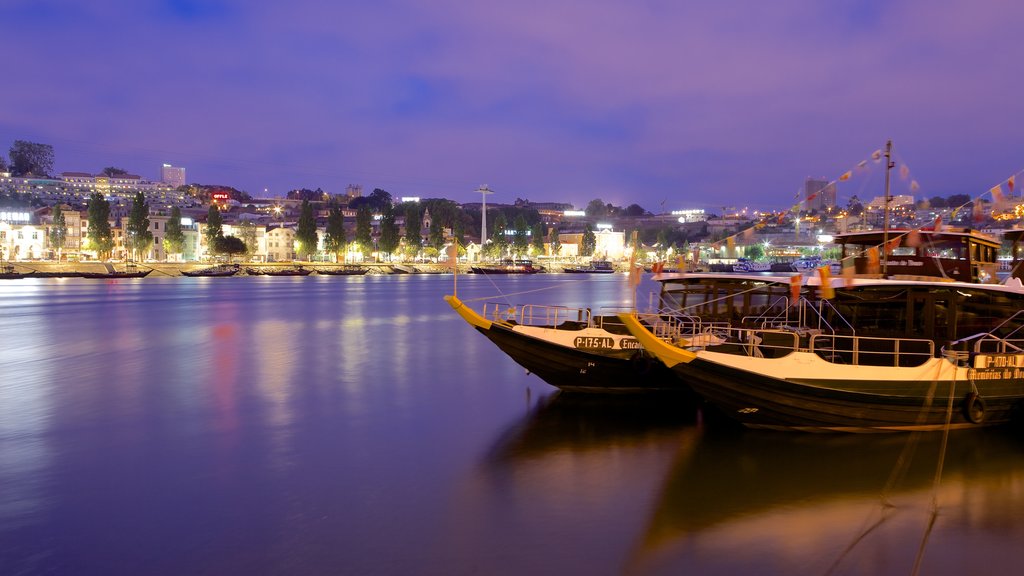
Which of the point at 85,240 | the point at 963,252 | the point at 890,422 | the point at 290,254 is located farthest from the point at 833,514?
the point at 290,254

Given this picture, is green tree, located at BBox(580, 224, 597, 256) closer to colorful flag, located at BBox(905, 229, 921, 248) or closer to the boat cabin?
the boat cabin

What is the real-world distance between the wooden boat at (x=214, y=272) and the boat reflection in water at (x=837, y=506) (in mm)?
89482

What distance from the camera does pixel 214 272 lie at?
9219 cm

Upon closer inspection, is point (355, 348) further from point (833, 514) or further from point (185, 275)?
point (185, 275)

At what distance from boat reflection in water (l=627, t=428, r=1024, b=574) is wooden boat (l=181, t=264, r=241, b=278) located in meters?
89.5

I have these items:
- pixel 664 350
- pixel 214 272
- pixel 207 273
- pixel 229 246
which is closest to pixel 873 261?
pixel 664 350

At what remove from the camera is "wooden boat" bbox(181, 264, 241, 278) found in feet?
299

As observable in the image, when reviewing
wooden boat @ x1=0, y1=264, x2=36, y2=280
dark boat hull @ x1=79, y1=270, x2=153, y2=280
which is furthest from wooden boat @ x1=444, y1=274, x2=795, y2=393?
wooden boat @ x1=0, y1=264, x2=36, y2=280

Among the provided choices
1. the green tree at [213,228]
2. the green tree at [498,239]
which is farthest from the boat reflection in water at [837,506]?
the green tree at [498,239]

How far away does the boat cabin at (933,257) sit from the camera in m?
14.3

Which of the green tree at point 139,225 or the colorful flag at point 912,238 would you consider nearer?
the colorful flag at point 912,238

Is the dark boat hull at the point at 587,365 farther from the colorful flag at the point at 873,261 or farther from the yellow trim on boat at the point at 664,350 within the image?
the colorful flag at the point at 873,261

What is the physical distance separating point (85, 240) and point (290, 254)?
29.5 m

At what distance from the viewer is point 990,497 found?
9.80 meters
